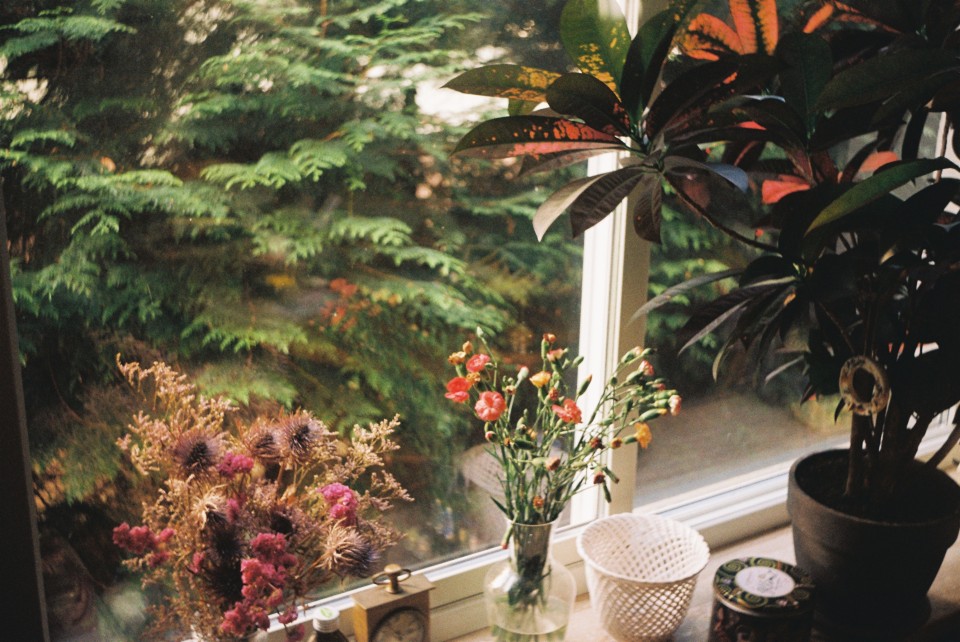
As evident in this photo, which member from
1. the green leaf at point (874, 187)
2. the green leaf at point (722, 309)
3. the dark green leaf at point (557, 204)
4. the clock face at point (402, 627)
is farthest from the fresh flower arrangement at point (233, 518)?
the green leaf at point (874, 187)

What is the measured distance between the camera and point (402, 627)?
1207 mm

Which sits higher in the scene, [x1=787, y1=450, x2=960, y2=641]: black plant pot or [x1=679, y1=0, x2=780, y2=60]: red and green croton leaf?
[x1=679, y1=0, x2=780, y2=60]: red and green croton leaf

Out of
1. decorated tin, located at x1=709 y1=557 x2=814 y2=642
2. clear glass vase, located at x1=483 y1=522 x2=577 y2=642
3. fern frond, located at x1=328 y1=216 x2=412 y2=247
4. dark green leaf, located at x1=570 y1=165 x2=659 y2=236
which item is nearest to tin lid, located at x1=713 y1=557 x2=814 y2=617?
decorated tin, located at x1=709 y1=557 x2=814 y2=642

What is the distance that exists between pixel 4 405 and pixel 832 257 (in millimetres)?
1062

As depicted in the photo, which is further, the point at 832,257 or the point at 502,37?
the point at 502,37

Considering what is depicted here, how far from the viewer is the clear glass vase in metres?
1.24

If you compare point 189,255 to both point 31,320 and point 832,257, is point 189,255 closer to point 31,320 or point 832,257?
point 31,320

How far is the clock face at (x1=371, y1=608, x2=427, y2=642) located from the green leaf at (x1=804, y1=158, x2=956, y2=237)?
0.77m

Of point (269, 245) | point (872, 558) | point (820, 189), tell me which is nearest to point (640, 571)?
point (872, 558)

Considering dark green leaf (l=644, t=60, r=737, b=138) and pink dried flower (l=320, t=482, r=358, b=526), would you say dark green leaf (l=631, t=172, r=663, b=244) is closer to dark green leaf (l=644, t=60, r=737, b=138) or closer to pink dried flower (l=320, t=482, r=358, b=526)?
dark green leaf (l=644, t=60, r=737, b=138)

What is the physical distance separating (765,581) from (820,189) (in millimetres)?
597

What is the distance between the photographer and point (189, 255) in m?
1.16

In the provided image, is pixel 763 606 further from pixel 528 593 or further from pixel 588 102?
pixel 588 102

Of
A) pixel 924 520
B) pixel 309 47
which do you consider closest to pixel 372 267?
pixel 309 47
